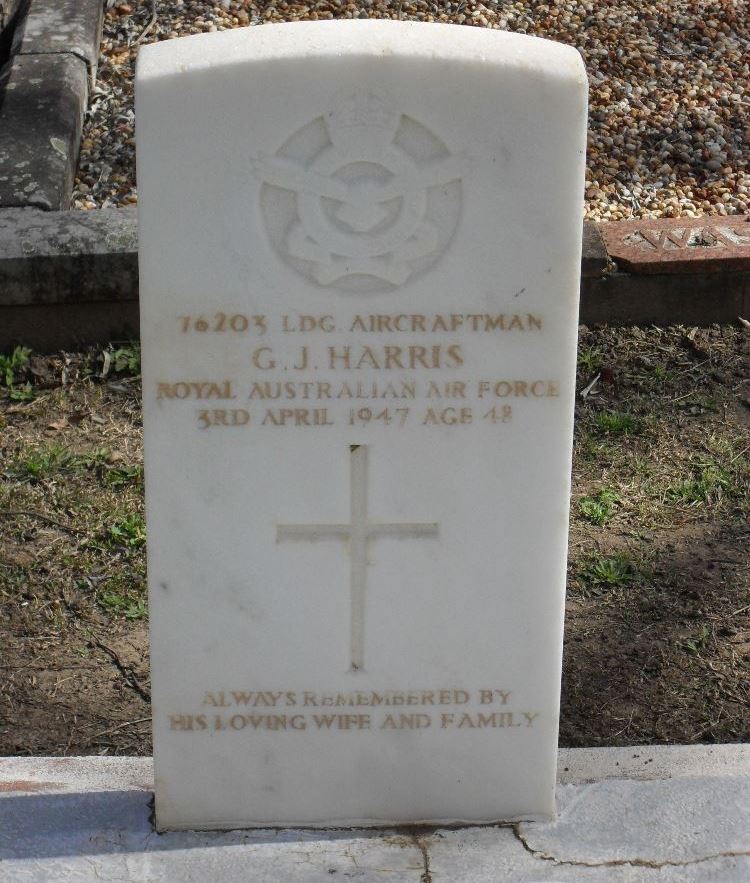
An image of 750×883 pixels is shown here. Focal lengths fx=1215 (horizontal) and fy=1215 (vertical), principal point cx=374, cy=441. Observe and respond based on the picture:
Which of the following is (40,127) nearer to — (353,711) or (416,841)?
(353,711)

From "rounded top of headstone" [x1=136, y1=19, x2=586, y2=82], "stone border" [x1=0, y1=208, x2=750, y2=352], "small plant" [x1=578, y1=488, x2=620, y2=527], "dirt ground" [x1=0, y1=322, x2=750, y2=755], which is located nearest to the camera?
"rounded top of headstone" [x1=136, y1=19, x2=586, y2=82]

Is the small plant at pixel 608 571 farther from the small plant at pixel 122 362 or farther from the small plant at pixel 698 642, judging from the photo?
the small plant at pixel 122 362

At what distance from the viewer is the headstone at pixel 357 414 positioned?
1.93 meters

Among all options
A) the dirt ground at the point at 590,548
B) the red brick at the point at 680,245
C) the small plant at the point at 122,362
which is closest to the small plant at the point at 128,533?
the dirt ground at the point at 590,548

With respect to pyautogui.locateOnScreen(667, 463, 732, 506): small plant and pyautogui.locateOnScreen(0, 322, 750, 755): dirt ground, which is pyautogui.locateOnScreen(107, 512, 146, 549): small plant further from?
pyautogui.locateOnScreen(667, 463, 732, 506): small plant

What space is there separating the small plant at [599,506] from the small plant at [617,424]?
0.31m

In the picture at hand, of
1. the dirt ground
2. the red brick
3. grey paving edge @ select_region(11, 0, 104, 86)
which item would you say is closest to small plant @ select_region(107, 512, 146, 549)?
the dirt ground

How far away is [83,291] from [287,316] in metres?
2.27

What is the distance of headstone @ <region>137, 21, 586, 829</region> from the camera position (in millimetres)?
1932

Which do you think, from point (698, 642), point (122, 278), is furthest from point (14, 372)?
point (698, 642)

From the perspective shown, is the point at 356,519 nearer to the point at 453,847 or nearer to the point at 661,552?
the point at 453,847

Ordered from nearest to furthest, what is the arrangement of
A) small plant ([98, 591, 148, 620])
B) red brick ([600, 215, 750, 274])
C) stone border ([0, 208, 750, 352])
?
small plant ([98, 591, 148, 620]) → stone border ([0, 208, 750, 352]) → red brick ([600, 215, 750, 274])

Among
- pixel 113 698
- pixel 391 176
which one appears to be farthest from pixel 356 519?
pixel 113 698

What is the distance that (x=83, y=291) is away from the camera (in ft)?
13.5
